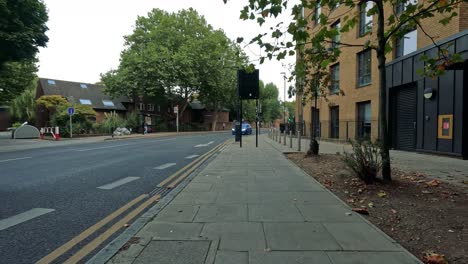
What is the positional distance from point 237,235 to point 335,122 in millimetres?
23178

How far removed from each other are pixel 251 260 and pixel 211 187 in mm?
3953

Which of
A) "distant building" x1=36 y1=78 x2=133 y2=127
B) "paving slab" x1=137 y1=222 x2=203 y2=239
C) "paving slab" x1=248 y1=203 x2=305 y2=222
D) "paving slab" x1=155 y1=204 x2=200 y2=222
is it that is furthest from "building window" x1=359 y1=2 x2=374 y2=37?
"distant building" x1=36 y1=78 x2=133 y2=127

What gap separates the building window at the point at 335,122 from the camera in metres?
25.2

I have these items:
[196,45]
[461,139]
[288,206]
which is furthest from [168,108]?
[288,206]

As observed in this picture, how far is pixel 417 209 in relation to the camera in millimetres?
5031

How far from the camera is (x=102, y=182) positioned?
805cm

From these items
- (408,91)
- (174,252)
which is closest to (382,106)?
(174,252)

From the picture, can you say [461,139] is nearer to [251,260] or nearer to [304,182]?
[304,182]

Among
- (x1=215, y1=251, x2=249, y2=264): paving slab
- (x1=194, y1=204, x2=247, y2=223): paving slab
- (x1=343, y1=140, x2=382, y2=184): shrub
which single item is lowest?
(x1=194, y1=204, x2=247, y2=223): paving slab

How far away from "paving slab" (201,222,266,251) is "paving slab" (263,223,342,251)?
0.11m

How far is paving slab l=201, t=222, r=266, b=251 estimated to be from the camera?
3.70 meters

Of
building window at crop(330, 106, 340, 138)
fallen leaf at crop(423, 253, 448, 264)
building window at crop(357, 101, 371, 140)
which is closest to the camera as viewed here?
fallen leaf at crop(423, 253, 448, 264)

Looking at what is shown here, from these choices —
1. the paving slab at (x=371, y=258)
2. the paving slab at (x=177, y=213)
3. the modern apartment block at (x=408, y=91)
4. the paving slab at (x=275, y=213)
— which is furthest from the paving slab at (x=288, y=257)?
the modern apartment block at (x=408, y=91)

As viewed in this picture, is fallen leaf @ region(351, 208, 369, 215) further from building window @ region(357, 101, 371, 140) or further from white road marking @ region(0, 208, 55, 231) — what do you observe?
building window @ region(357, 101, 371, 140)
